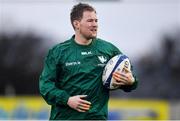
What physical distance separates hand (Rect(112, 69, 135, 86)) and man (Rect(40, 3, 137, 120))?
0.03 meters

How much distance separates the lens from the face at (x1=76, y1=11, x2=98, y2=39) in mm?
7797

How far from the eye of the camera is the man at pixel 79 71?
780 cm

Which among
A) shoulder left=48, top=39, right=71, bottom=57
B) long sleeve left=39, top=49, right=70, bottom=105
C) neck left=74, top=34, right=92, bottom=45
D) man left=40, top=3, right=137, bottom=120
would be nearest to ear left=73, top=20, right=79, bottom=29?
man left=40, top=3, right=137, bottom=120

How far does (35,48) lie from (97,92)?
54.4 m

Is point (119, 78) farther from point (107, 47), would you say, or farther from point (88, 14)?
point (88, 14)

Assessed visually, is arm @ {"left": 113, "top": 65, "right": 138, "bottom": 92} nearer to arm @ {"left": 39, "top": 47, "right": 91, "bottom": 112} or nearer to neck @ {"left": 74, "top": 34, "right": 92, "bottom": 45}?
arm @ {"left": 39, "top": 47, "right": 91, "bottom": 112}

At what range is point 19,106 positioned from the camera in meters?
25.7

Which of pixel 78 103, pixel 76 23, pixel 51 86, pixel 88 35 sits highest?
pixel 76 23

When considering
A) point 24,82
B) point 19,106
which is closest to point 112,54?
point 19,106

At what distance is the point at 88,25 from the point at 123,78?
27.4 inches

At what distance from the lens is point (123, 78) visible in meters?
7.64

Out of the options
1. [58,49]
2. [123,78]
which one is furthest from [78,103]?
[58,49]

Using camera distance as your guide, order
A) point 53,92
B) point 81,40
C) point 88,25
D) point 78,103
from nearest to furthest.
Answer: point 78,103 → point 53,92 → point 88,25 → point 81,40

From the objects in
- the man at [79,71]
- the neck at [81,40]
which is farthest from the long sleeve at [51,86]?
the neck at [81,40]
